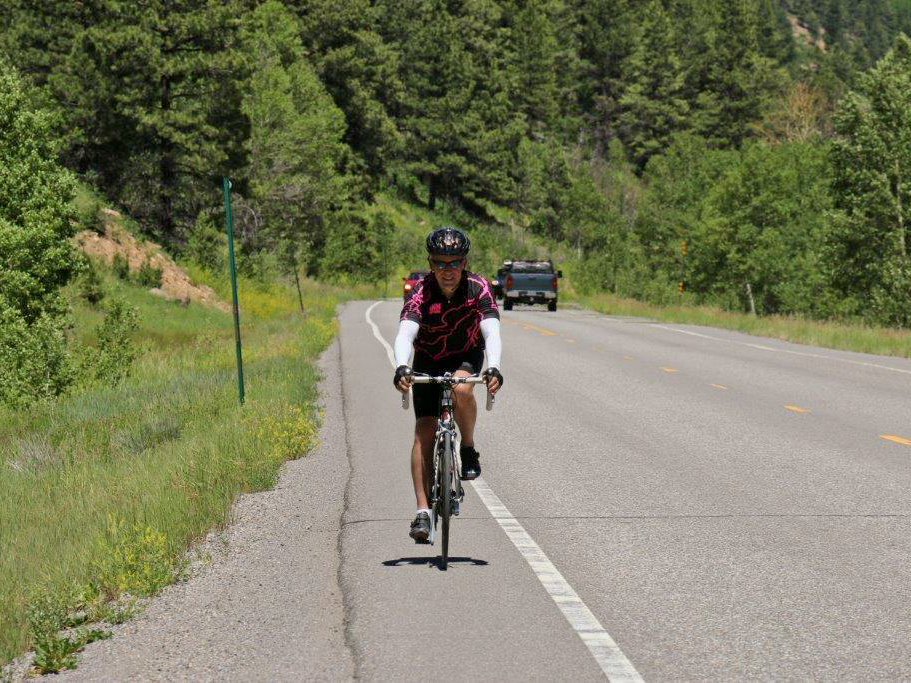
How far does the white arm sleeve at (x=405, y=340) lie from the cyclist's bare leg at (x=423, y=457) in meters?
0.48

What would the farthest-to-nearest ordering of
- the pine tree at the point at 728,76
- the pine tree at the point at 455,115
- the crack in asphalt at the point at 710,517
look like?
the pine tree at the point at 728,76 < the pine tree at the point at 455,115 < the crack in asphalt at the point at 710,517

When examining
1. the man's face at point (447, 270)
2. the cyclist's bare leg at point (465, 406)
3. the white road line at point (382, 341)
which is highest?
the man's face at point (447, 270)

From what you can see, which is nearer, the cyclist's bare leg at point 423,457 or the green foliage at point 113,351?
the cyclist's bare leg at point 423,457

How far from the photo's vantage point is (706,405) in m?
15.3

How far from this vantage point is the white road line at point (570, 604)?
4922 millimetres

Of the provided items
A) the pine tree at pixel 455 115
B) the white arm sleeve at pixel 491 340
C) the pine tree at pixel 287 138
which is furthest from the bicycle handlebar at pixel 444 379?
the pine tree at pixel 455 115

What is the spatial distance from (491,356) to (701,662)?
2388 mm

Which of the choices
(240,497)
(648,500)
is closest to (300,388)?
(240,497)

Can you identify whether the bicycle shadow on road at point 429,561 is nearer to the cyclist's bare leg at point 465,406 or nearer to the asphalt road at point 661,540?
the asphalt road at point 661,540

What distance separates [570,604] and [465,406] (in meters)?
1.56

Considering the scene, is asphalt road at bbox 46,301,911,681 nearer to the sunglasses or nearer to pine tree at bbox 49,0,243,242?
the sunglasses

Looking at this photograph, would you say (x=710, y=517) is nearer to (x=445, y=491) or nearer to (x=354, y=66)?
(x=445, y=491)

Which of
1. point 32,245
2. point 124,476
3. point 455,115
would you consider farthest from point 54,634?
point 455,115

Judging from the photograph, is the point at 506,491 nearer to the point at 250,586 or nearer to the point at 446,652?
the point at 250,586
